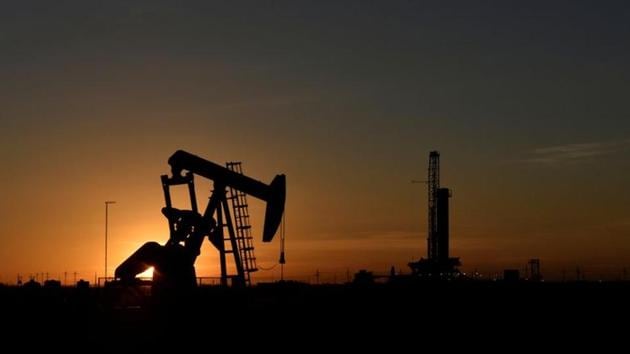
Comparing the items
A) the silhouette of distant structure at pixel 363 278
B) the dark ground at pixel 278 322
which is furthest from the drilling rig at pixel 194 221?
the silhouette of distant structure at pixel 363 278

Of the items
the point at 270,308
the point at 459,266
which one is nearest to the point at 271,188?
the point at 270,308

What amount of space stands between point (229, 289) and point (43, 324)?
7820 mm

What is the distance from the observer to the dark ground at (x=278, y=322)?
3219 centimetres

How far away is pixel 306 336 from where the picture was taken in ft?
109

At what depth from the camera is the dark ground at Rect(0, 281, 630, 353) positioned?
32.2m

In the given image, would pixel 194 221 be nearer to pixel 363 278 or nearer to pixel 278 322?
pixel 278 322

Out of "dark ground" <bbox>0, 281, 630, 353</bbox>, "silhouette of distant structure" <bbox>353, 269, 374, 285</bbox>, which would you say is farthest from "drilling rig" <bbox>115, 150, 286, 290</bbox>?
"silhouette of distant structure" <bbox>353, 269, 374, 285</bbox>

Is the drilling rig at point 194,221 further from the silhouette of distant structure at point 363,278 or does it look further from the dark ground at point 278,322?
the silhouette of distant structure at point 363,278

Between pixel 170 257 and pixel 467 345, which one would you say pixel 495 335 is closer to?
pixel 467 345

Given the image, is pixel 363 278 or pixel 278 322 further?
pixel 363 278

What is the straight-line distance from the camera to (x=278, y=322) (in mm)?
36562

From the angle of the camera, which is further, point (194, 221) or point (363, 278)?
point (363, 278)

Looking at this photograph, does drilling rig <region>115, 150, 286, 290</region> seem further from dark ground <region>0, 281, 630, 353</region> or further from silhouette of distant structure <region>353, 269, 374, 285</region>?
silhouette of distant structure <region>353, 269, 374, 285</region>

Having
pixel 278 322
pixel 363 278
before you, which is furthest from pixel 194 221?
pixel 363 278
